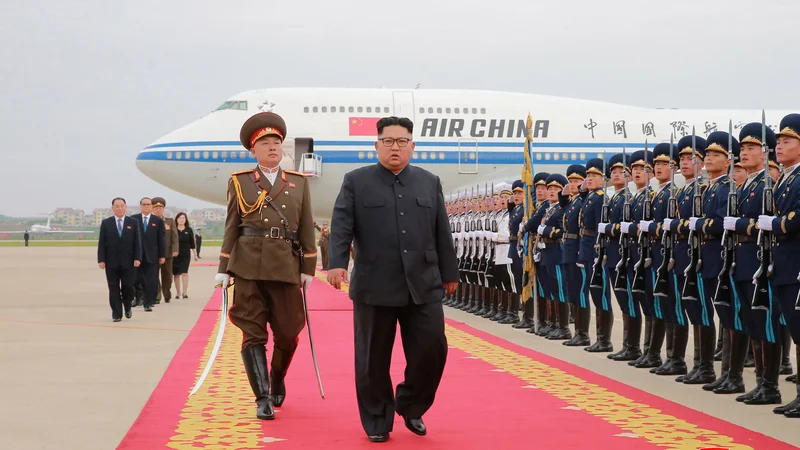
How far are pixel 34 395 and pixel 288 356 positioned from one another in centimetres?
185

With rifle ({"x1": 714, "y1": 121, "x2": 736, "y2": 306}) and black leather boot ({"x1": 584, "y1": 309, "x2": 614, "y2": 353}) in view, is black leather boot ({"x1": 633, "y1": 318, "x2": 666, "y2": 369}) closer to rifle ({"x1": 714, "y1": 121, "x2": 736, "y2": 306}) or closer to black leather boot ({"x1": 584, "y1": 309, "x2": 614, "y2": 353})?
black leather boot ({"x1": 584, "y1": 309, "x2": 614, "y2": 353})

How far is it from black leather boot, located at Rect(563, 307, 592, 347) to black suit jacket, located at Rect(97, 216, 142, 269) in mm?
5735

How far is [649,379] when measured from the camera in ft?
26.7

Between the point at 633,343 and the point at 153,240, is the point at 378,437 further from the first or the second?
the point at 153,240

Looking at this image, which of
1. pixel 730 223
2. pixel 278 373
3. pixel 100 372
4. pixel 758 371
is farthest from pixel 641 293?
pixel 100 372

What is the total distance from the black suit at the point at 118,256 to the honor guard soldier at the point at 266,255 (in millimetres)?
6993

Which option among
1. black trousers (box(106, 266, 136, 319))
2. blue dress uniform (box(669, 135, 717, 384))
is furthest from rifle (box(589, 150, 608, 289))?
black trousers (box(106, 266, 136, 319))

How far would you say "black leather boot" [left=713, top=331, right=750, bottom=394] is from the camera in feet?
24.3

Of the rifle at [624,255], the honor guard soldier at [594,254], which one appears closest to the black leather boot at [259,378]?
the rifle at [624,255]

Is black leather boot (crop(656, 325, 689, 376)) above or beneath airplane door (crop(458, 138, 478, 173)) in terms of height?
beneath

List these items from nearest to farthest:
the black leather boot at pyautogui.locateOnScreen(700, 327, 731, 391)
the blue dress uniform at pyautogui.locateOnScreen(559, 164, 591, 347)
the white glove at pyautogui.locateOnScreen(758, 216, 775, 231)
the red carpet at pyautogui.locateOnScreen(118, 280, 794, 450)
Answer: the red carpet at pyautogui.locateOnScreen(118, 280, 794, 450)
the white glove at pyautogui.locateOnScreen(758, 216, 775, 231)
the black leather boot at pyautogui.locateOnScreen(700, 327, 731, 391)
the blue dress uniform at pyautogui.locateOnScreen(559, 164, 591, 347)

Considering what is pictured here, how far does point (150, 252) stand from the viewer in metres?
15.1

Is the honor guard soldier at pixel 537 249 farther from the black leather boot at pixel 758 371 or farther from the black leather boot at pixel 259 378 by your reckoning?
the black leather boot at pixel 259 378

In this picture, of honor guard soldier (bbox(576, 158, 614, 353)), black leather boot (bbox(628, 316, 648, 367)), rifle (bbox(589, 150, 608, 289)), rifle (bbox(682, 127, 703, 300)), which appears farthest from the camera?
honor guard soldier (bbox(576, 158, 614, 353))
